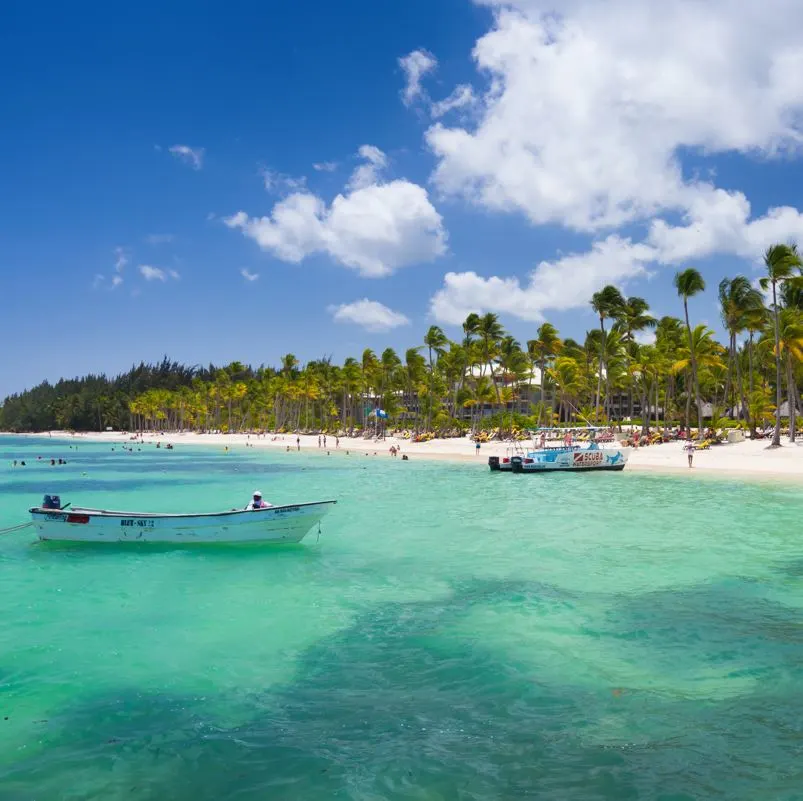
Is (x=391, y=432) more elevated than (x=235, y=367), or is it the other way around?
(x=235, y=367)

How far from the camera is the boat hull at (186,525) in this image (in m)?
20.4

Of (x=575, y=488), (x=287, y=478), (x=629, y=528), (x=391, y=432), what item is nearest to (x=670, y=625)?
(x=629, y=528)

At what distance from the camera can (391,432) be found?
377 ft

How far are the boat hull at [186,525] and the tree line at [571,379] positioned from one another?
141 ft

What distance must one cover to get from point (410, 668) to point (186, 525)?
11.4 m

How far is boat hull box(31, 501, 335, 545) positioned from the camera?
20.4 metres

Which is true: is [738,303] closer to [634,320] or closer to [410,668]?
[634,320]

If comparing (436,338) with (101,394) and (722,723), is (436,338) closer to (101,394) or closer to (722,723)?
(722,723)

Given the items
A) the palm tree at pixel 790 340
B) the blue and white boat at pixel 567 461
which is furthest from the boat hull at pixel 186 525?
the palm tree at pixel 790 340

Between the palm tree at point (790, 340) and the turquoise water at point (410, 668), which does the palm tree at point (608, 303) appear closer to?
the palm tree at point (790, 340)

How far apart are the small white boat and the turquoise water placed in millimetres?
630

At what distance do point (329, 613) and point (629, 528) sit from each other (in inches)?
563

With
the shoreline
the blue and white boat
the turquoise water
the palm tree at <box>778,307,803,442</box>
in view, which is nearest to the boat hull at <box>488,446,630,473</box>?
the blue and white boat

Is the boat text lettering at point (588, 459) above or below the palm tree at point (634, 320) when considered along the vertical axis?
below
